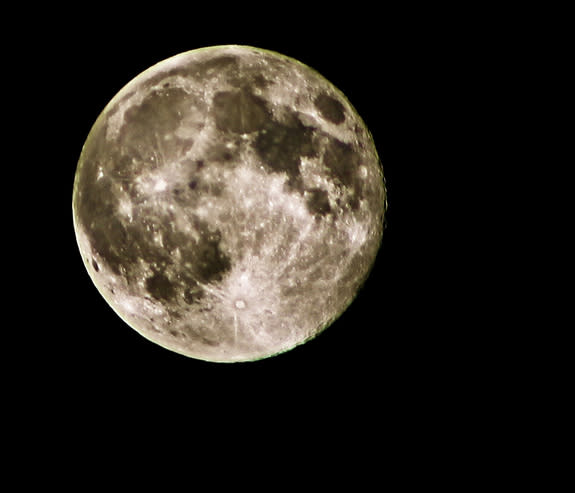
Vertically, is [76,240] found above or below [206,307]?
above

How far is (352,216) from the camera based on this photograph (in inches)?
118

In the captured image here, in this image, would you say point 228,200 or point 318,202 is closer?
point 228,200

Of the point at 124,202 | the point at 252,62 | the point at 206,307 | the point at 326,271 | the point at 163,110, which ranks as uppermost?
the point at 252,62

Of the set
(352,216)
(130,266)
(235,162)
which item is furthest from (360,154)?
(130,266)

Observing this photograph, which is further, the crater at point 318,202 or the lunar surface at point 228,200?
the crater at point 318,202

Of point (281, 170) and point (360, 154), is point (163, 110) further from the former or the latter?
point (360, 154)

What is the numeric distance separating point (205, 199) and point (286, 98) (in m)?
0.82

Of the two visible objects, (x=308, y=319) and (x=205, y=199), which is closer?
(x=205, y=199)

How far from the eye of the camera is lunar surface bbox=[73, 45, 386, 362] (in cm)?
269

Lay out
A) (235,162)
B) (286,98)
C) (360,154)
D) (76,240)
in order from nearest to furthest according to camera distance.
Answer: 1. (235,162)
2. (286,98)
3. (360,154)
4. (76,240)

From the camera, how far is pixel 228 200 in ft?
8.70

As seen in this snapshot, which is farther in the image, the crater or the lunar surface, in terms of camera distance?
the crater

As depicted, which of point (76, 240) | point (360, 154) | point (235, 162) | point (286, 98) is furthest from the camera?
point (76, 240)

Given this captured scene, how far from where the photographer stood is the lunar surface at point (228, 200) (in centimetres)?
269
